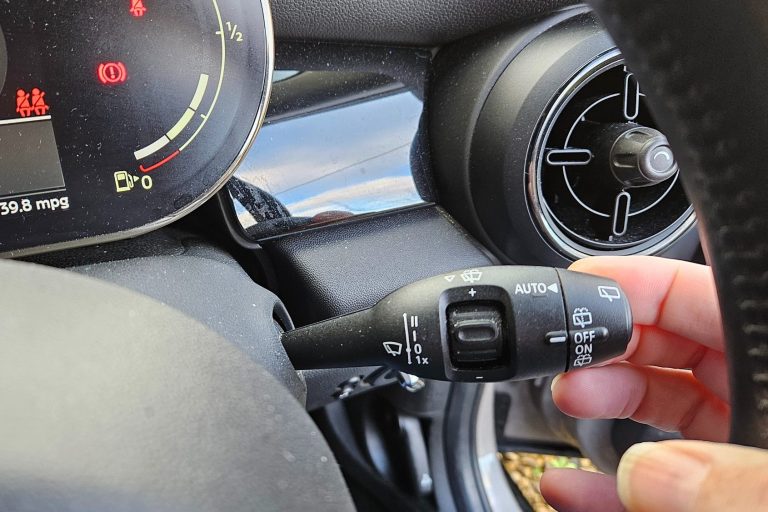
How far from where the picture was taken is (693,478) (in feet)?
1.43

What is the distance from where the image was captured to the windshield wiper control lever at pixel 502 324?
581 millimetres

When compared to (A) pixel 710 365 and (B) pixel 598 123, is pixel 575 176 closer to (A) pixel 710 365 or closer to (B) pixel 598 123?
(B) pixel 598 123

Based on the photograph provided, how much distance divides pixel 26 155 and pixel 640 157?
62 cm

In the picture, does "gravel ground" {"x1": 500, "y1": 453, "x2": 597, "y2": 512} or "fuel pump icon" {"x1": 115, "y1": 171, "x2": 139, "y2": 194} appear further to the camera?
"gravel ground" {"x1": 500, "y1": 453, "x2": 597, "y2": 512}

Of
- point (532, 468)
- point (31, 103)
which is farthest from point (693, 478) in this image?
point (532, 468)

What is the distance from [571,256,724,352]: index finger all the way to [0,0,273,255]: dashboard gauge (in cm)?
38

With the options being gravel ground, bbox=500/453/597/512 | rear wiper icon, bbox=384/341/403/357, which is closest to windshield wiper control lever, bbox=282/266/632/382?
rear wiper icon, bbox=384/341/403/357

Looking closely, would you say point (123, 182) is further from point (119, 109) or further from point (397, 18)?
point (397, 18)

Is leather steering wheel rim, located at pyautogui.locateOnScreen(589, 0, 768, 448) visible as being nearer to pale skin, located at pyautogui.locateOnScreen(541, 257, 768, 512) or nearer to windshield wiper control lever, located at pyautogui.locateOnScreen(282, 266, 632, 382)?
windshield wiper control lever, located at pyautogui.locateOnScreen(282, 266, 632, 382)

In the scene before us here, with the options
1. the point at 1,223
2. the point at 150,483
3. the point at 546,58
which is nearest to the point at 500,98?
the point at 546,58

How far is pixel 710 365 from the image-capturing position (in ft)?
2.78

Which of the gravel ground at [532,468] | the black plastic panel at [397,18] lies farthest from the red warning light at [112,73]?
the gravel ground at [532,468]

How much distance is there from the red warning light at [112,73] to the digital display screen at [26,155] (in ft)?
0.21

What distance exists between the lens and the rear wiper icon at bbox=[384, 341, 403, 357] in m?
0.60
